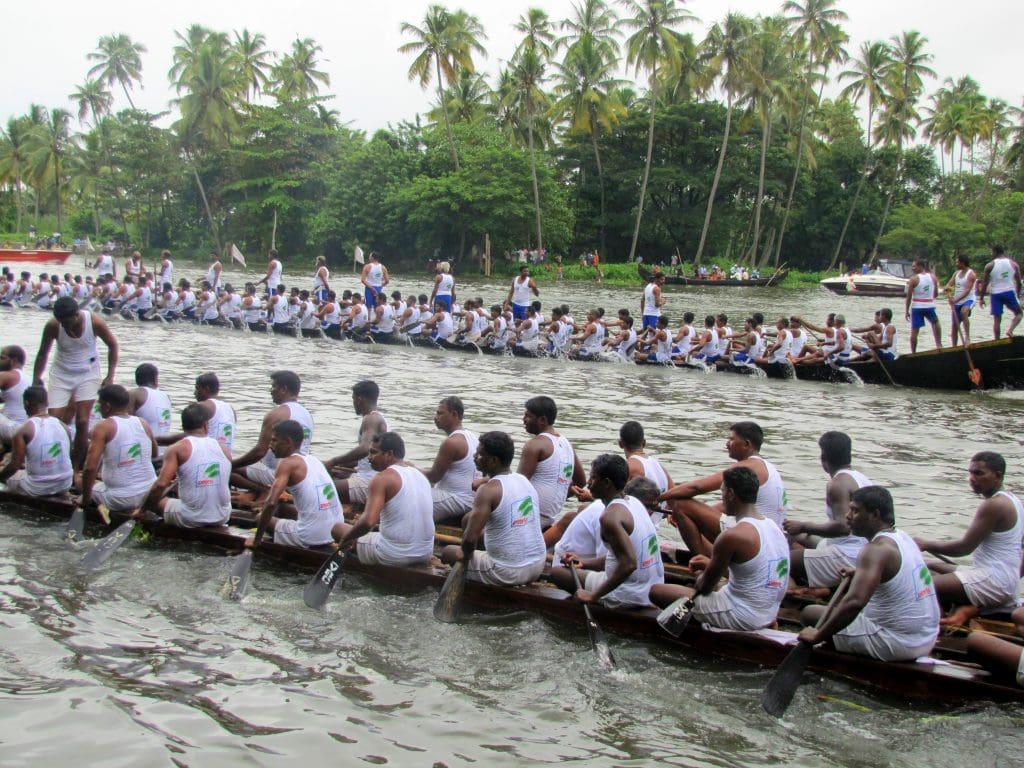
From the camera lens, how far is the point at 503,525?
269 inches

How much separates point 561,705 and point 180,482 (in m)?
4.05

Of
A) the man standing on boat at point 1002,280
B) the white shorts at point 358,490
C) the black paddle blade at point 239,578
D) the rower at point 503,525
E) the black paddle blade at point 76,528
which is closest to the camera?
the rower at point 503,525

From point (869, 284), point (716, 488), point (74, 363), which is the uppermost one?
point (869, 284)

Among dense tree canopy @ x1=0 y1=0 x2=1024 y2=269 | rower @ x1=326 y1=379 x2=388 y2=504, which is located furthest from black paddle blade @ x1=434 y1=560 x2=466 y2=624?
dense tree canopy @ x1=0 y1=0 x2=1024 y2=269

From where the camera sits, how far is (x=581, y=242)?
60875mm

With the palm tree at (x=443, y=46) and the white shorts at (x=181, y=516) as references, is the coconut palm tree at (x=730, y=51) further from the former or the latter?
the white shorts at (x=181, y=516)

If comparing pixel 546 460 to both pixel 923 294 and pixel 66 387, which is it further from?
pixel 923 294

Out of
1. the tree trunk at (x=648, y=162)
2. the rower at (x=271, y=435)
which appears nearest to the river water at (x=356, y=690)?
the rower at (x=271, y=435)

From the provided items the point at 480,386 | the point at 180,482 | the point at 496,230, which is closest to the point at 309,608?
→ the point at 180,482

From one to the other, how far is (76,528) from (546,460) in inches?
164

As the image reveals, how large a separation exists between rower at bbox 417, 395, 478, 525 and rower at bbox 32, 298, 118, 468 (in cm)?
381

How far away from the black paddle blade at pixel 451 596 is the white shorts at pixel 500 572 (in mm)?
141

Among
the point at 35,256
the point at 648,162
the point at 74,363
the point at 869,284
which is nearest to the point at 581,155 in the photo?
the point at 648,162

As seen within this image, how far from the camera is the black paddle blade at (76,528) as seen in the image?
27.4ft
